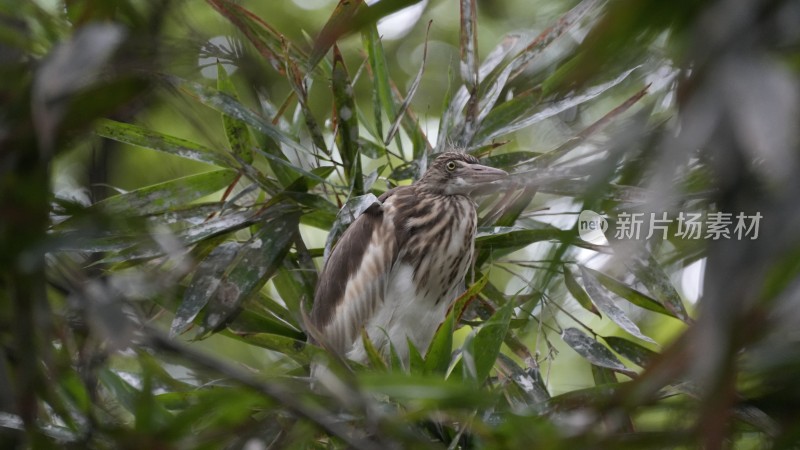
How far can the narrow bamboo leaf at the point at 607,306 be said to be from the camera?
2508 millimetres

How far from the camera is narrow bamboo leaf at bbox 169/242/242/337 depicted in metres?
2.46

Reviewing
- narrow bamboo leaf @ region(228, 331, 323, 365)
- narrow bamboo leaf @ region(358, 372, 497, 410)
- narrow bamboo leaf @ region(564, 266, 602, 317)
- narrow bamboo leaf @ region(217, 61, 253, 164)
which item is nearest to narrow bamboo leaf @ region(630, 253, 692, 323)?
narrow bamboo leaf @ region(564, 266, 602, 317)

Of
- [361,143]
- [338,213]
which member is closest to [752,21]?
[338,213]

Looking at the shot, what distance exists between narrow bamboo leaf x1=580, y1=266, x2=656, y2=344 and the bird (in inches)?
15.5

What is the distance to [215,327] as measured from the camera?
8.23 feet

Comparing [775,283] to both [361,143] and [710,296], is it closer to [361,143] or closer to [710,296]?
[710,296]

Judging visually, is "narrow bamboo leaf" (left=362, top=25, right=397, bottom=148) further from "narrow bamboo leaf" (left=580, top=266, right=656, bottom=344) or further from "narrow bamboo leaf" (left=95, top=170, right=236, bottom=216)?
"narrow bamboo leaf" (left=580, top=266, right=656, bottom=344)

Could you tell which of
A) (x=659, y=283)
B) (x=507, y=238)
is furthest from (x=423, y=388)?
(x=507, y=238)

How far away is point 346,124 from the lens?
273 cm

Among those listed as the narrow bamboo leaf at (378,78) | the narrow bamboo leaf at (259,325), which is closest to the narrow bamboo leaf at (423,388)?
the narrow bamboo leaf at (259,325)

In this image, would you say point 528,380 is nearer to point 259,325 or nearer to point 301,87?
point 259,325

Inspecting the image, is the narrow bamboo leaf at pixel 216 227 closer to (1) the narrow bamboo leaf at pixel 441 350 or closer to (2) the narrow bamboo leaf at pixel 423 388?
(1) the narrow bamboo leaf at pixel 441 350

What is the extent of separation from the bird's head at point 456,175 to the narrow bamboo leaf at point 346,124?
1.18 ft

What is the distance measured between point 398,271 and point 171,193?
717 millimetres
